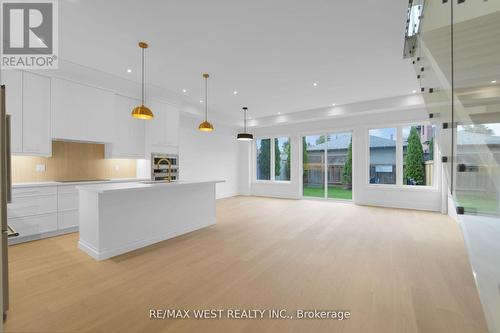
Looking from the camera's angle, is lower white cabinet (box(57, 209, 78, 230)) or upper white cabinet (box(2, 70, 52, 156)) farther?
lower white cabinet (box(57, 209, 78, 230))

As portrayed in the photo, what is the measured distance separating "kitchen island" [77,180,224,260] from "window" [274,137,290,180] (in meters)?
5.54

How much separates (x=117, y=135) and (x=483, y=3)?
21.0ft

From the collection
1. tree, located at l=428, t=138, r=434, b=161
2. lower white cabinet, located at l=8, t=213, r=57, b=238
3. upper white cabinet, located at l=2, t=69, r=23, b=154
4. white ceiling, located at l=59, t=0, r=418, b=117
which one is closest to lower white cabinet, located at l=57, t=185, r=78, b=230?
lower white cabinet, located at l=8, t=213, r=57, b=238

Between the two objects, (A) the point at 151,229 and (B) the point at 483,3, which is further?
(A) the point at 151,229

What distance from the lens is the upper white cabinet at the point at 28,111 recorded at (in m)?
3.85

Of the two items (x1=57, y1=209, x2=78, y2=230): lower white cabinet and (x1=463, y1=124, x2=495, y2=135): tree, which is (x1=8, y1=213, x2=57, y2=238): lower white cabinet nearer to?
(x1=57, y1=209, x2=78, y2=230): lower white cabinet

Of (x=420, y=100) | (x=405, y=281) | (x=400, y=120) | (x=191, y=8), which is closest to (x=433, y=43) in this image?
(x=405, y=281)

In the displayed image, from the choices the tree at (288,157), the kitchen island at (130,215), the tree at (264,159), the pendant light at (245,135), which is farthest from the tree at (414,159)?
the kitchen island at (130,215)

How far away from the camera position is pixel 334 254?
330 centimetres

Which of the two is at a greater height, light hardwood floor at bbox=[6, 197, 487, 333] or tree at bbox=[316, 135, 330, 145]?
tree at bbox=[316, 135, 330, 145]

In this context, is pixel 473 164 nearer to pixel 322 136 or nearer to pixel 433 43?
pixel 433 43

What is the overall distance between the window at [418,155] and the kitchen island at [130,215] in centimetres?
640

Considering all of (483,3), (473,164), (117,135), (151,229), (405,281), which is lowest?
(405,281)

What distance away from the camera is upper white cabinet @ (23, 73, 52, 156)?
401 cm
